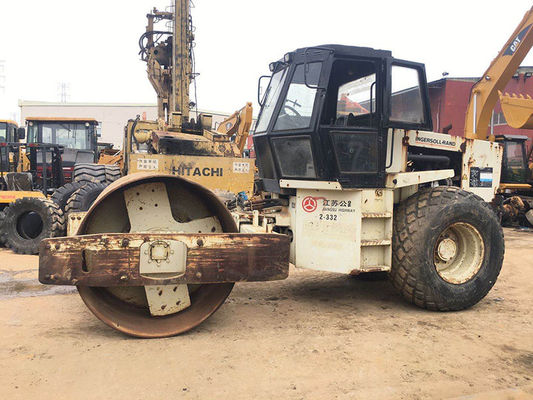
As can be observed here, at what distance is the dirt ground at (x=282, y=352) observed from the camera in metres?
2.58

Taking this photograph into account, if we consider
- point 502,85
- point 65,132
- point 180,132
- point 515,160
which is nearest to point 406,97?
point 180,132

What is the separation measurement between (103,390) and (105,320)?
2.46ft

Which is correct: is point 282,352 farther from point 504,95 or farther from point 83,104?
point 83,104

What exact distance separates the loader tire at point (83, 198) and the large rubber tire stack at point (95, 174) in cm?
49

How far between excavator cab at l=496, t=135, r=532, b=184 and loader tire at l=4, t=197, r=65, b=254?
11048mm

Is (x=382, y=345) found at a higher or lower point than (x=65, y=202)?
lower

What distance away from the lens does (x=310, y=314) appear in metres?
4.03

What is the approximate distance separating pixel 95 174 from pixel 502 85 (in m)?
8.83

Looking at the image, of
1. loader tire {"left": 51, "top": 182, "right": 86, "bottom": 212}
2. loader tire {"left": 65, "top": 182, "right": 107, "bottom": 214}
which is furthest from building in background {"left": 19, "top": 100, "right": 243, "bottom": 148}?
loader tire {"left": 65, "top": 182, "right": 107, "bottom": 214}

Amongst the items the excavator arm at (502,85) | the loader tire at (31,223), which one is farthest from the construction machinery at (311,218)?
the excavator arm at (502,85)

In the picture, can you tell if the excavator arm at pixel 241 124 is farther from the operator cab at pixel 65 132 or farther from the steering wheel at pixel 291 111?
the steering wheel at pixel 291 111

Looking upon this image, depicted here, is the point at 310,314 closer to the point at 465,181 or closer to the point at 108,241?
the point at 108,241

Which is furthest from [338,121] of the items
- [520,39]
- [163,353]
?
[520,39]

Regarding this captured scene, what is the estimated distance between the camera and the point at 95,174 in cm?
821
